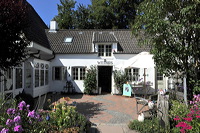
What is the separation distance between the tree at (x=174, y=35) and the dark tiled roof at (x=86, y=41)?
299 inches

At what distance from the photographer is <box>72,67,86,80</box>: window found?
43.5 ft

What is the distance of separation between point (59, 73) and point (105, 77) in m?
4.21

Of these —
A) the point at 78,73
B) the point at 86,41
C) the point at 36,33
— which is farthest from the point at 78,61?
the point at 36,33

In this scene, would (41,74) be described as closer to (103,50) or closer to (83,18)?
(103,50)

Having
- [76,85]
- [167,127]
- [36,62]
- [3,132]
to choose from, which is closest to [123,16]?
[76,85]

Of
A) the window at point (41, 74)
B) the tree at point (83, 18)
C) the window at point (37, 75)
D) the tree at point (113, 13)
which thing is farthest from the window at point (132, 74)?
the tree at point (83, 18)

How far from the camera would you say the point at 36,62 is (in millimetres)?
10383

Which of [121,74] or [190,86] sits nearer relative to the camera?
[190,86]

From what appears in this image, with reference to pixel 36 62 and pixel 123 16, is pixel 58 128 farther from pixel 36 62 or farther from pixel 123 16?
pixel 123 16

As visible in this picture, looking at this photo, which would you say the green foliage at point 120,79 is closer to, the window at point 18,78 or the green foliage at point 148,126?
the window at point 18,78

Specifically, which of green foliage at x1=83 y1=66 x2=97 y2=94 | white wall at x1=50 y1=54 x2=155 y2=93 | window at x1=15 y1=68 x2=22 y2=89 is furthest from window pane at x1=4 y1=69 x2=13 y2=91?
green foliage at x1=83 y1=66 x2=97 y2=94

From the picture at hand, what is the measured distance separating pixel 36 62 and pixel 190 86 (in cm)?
892

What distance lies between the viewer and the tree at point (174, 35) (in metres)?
4.89

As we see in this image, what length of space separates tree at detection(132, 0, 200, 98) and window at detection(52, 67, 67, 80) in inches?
351
